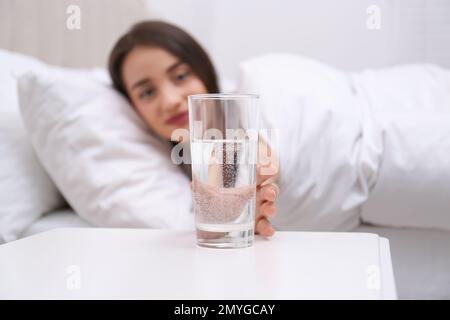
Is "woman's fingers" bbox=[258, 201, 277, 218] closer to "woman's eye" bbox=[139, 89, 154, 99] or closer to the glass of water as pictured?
the glass of water

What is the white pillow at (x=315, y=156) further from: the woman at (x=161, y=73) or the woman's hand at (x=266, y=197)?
the woman's hand at (x=266, y=197)

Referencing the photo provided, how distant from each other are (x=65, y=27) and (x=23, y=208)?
685 mm

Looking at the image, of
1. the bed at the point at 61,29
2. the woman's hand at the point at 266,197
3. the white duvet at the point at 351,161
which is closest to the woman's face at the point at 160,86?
→ the white duvet at the point at 351,161

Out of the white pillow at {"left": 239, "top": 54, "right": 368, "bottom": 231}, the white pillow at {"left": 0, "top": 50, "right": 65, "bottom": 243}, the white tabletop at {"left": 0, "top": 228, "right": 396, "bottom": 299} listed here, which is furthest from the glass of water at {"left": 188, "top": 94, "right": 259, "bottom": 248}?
the white pillow at {"left": 0, "top": 50, "right": 65, "bottom": 243}

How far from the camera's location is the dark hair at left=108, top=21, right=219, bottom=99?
4.83ft

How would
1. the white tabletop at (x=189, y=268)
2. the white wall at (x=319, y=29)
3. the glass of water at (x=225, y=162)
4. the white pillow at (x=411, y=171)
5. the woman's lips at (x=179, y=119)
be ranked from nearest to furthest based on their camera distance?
the white tabletop at (x=189, y=268) < the glass of water at (x=225, y=162) < the white pillow at (x=411, y=171) < the woman's lips at (x=179, y=119) < the white wall at (x=319, y=29)

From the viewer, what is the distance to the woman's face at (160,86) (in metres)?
1.40

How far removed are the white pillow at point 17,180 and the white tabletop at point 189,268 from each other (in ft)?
1.80

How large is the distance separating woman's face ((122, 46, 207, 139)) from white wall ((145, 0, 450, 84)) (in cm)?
38

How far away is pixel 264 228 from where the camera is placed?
0.72m

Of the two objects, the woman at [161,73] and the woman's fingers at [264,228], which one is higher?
the woman at [161,73]

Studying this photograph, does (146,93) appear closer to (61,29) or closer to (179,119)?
(179,119)

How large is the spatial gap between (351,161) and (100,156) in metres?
0.48

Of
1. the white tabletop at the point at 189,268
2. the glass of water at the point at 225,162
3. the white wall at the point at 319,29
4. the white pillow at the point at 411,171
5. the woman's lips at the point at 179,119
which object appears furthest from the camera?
the white wall at the point at 319,29
